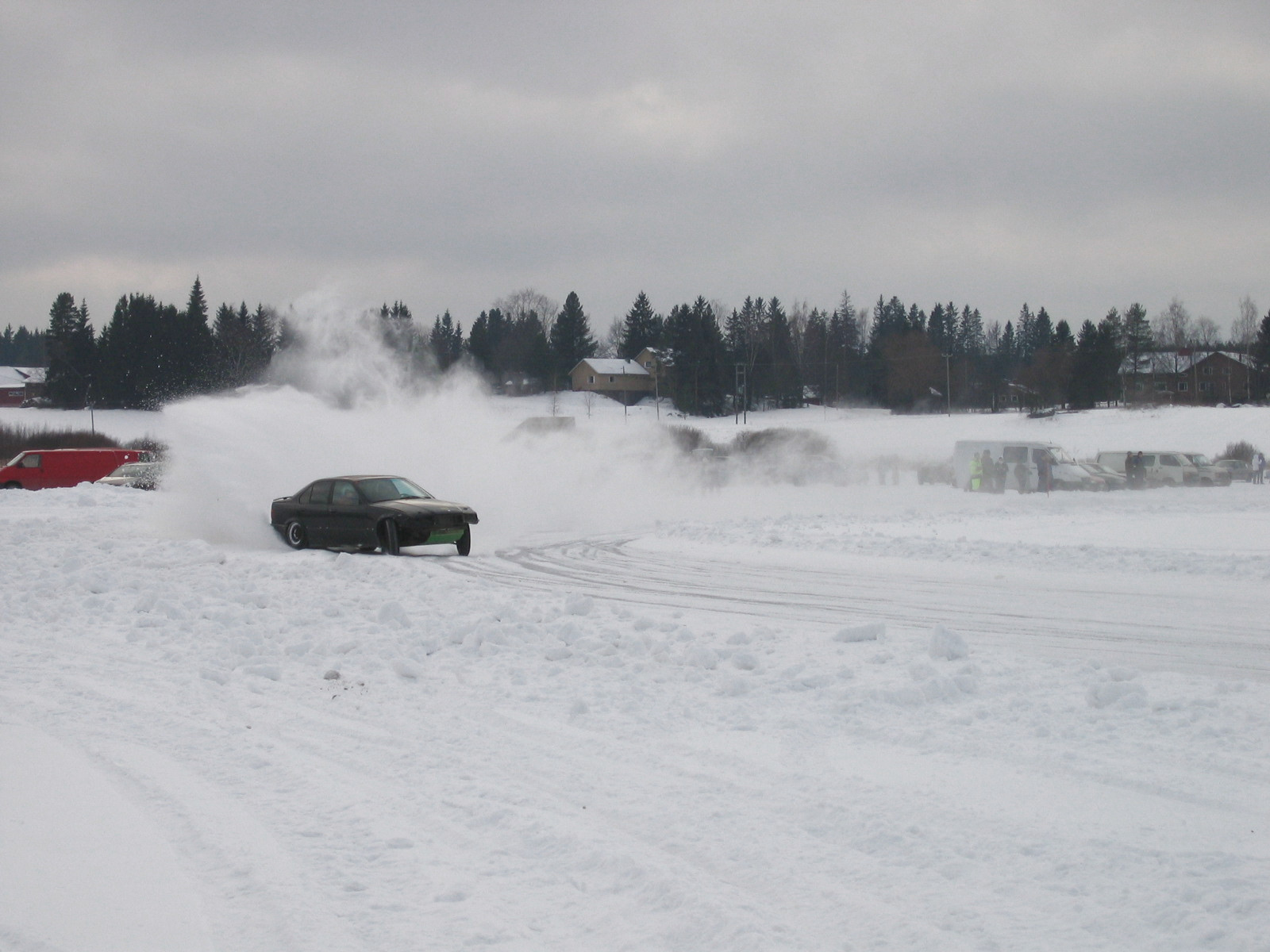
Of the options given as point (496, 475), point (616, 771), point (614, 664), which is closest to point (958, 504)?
point (496, 475)

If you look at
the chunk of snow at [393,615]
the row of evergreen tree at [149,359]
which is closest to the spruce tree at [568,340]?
the row of evergreen tree at [149,359]

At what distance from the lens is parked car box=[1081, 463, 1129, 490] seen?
39.4 meters

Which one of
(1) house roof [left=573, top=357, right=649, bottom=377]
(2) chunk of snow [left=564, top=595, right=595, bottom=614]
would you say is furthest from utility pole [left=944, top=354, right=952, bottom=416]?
(2) chunk of snow [left=564, top=595, right=595, bottom=614]

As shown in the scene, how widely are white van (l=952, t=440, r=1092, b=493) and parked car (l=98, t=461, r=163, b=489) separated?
2945cm

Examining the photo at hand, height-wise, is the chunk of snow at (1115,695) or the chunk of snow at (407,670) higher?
the chunk of snow at (1115,695)

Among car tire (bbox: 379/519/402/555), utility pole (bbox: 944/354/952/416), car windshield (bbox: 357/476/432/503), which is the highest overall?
utility pole (bbox: 944/354/952/416)

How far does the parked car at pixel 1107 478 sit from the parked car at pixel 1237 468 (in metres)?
7.73

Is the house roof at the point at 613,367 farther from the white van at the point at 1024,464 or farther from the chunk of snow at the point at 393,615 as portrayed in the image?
the chunk of snow at the point at 393,615

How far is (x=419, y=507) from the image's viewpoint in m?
18.8

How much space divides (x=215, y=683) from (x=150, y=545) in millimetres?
10936

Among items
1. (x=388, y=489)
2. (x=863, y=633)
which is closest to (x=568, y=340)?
(x=388, y=489)

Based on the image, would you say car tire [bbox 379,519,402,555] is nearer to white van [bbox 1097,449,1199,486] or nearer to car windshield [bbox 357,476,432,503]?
car windshield [bbox 357,476,432,503]

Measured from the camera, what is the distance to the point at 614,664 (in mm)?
8836

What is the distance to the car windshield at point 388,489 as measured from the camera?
19.3m
